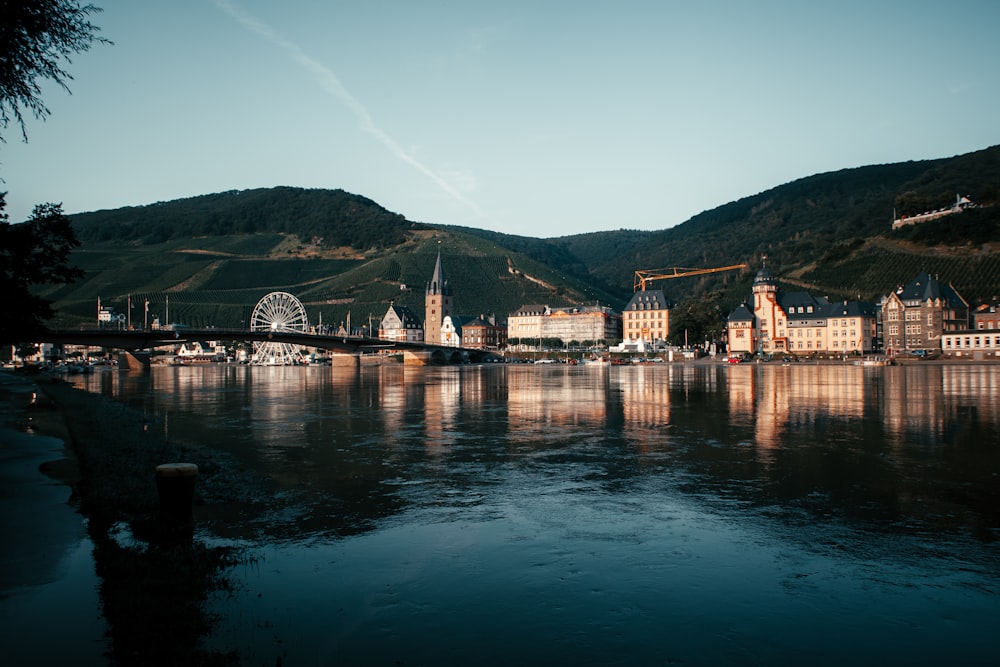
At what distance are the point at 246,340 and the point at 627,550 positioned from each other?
10234cm

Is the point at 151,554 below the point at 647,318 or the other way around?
below

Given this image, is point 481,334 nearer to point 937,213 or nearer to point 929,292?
point 929,292

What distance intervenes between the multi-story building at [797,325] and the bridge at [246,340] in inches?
2061

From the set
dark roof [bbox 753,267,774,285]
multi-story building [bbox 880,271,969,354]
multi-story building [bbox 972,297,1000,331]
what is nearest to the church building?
dark roof [bbox 753,267,774,285]

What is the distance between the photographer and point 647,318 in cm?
16862

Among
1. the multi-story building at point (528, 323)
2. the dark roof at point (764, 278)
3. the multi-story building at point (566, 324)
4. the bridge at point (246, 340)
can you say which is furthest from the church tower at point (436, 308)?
the dark roof at point (764, 278)

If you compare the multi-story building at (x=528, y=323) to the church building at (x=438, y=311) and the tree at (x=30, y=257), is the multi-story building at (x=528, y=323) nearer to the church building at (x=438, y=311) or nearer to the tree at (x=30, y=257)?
the church building at (x=438, y=311)

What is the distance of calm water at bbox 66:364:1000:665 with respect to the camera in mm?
8492

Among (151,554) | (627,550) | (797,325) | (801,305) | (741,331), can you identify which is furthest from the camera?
(741,331)

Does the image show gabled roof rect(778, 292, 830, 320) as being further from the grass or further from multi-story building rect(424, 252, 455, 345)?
the grass

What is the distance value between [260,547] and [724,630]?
299 inches

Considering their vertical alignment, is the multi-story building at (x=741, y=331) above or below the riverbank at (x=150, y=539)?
above

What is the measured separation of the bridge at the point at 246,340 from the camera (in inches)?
3248

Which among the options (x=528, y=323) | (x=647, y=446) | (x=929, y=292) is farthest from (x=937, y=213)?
(x=647, y=446)
